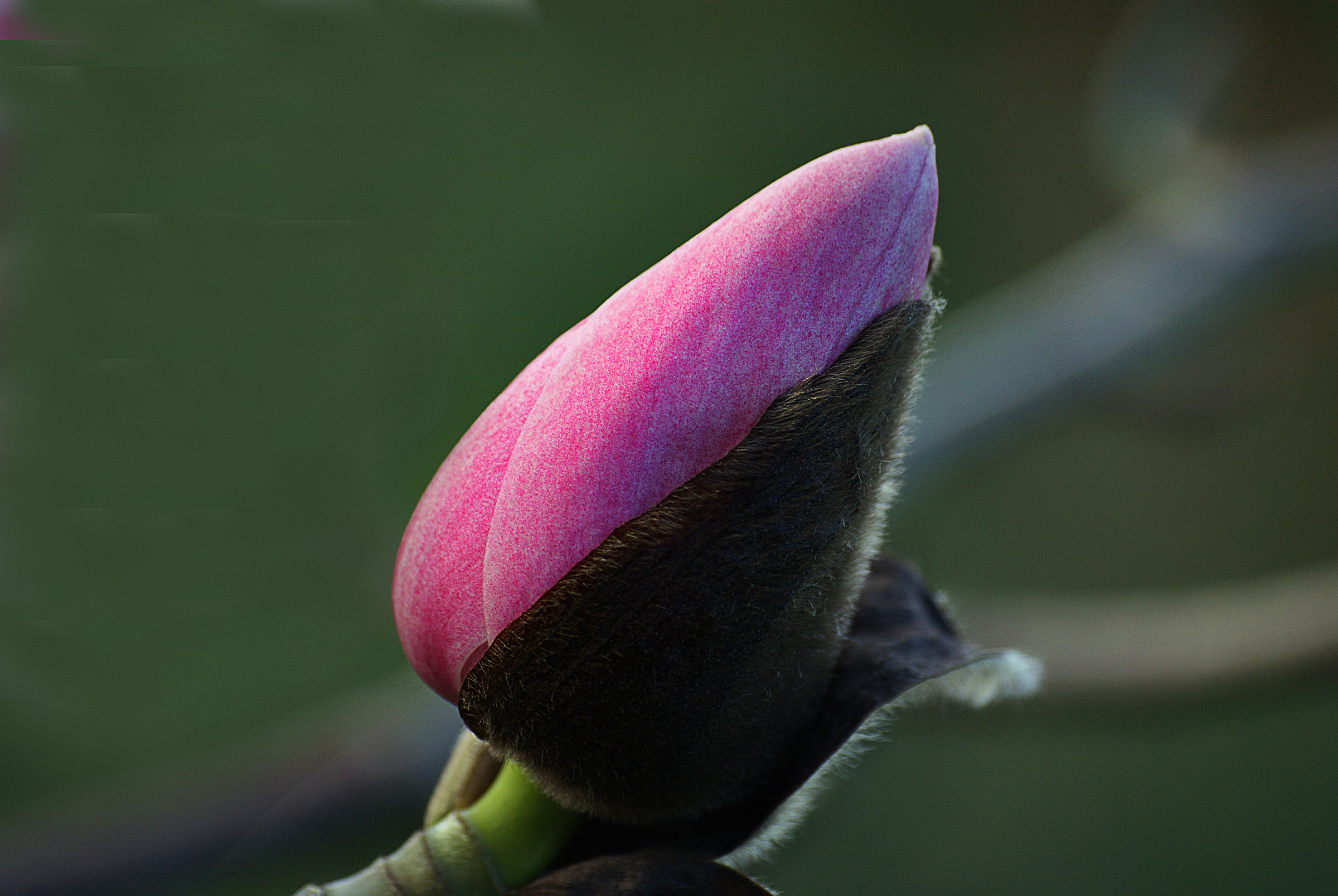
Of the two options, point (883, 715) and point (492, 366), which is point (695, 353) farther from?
point (492, 366)

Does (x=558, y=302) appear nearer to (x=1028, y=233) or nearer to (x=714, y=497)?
(x=1028, y=233)

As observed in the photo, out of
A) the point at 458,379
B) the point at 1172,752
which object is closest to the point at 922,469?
the point at 458,379

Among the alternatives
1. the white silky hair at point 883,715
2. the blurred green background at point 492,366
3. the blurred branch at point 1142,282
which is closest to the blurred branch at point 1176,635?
the blurred green background at point 492,366

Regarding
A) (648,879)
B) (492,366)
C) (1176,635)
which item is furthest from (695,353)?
(492,366)

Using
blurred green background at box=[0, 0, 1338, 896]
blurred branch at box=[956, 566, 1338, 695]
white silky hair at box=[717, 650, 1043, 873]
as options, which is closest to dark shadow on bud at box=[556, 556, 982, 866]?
white silky hair at box=[717, 650, 1043, 873]

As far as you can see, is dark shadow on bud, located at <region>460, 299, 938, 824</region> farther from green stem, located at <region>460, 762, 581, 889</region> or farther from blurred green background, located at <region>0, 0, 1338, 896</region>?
blurred green background, located at <region>0, 0, 1338, 896</region>
